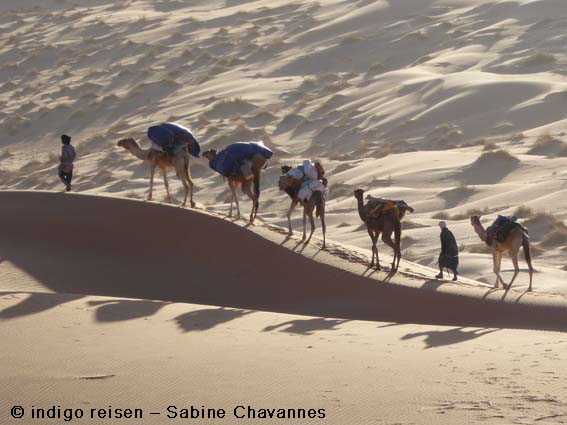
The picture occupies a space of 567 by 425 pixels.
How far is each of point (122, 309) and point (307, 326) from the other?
238 centimetres

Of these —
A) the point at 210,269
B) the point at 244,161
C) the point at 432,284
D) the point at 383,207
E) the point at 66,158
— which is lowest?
the point at 210,269

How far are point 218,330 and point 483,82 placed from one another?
25556 millimetres

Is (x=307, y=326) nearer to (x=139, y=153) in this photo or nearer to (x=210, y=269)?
(x=210, y=269)

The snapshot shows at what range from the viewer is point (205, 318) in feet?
47.2

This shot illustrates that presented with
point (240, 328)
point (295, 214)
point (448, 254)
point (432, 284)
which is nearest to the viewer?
point (240, 328)

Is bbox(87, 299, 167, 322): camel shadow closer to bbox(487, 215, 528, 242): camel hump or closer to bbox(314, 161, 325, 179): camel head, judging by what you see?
bbox(314, 161, 325, 179): camel head

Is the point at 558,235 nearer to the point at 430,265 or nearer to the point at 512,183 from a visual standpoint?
the point at 430,265

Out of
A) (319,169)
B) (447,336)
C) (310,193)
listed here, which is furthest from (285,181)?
(447,336)

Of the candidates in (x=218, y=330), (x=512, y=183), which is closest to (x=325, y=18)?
(x=512, y=183)

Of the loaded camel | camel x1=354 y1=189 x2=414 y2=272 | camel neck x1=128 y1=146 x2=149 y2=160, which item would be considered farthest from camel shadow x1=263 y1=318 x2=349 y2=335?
camel neck x1=128 y1=146 x2=149 y2=160

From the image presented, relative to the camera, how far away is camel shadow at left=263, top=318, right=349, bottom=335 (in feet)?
44.7

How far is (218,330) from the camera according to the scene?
44.4ft

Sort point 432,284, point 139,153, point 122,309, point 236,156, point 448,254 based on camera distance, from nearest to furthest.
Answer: point 122,309 < point 432,284 < point 448,254 < point 236,156 < point 139,153

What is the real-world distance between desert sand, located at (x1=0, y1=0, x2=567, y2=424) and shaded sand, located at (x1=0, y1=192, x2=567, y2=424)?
43mm
